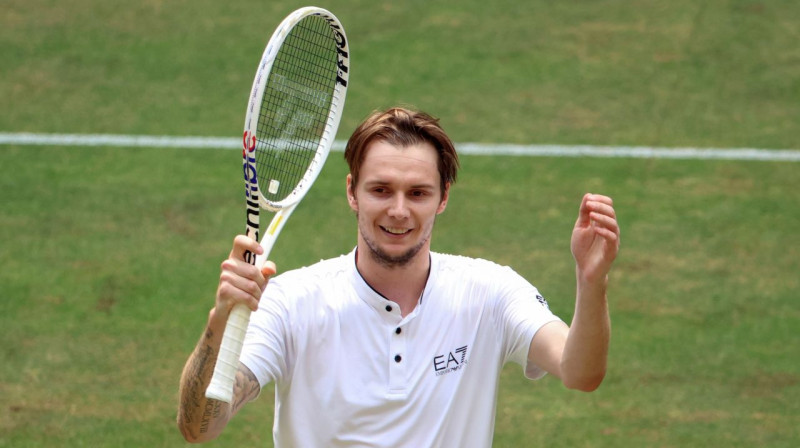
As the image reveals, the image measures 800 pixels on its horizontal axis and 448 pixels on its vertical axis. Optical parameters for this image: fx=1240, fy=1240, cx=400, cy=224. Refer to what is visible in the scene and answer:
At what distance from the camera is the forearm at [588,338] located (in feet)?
15.2

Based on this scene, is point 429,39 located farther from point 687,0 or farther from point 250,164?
point 250,164

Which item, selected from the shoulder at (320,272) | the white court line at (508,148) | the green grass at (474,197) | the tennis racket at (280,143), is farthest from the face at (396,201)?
the white court line at (508,148)

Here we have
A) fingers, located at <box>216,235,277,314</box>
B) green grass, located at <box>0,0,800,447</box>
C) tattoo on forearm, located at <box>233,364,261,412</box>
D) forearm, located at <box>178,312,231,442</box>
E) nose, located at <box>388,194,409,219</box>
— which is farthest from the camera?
green grass, located at <box>0,0,800,447</box>

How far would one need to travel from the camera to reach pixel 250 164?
4.89m

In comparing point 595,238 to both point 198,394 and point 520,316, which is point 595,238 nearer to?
point 520,316

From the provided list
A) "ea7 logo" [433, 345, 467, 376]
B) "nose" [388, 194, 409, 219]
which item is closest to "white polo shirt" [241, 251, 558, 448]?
"ea7 logo" [433, 345, 467, 376]

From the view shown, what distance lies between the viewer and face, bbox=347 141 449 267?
16.3ft

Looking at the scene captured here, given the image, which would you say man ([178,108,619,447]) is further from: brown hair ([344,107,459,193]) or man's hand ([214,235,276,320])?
man's hand ([214,235,276,320])

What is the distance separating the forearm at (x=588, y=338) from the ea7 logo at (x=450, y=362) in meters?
0.47

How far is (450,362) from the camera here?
16.7 ft

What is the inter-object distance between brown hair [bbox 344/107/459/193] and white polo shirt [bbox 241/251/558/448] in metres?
0.46

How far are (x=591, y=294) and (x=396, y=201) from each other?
0.87 meters

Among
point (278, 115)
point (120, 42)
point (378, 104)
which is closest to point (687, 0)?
point (378, 104)

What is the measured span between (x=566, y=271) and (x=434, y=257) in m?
4.67
